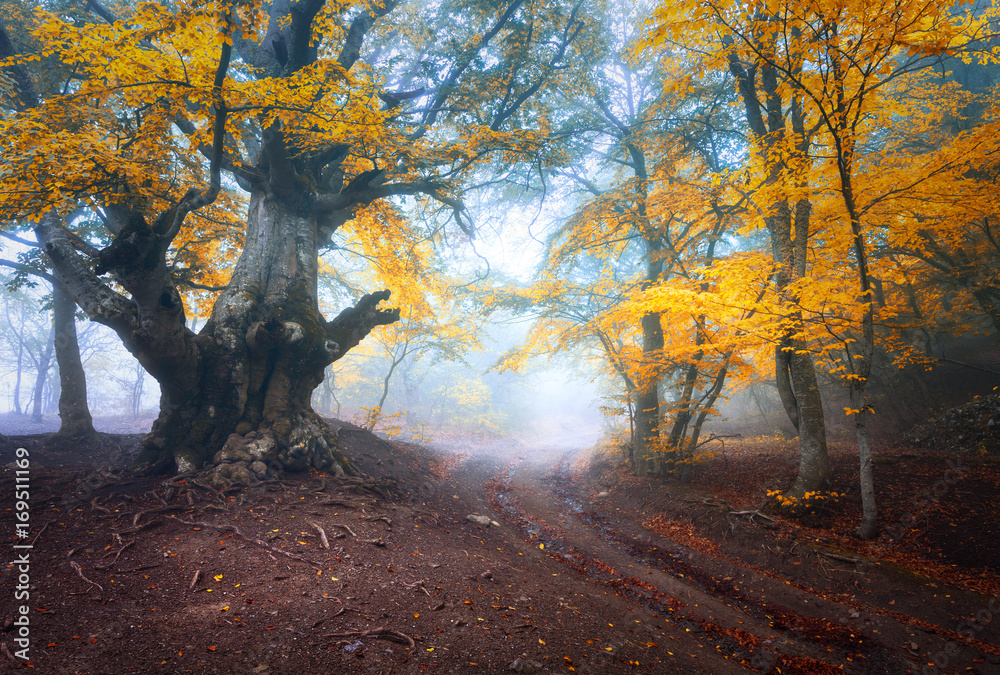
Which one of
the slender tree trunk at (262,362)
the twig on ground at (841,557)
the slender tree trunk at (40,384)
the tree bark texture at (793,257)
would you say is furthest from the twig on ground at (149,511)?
the slender tree trunk at (40,384)

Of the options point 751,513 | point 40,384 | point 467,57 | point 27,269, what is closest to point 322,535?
point 751,513

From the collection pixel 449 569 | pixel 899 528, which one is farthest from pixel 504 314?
pixel 899 528

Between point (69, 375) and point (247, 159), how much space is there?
700cm

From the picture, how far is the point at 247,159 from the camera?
8656mm

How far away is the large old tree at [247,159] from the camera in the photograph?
4758 millimetres

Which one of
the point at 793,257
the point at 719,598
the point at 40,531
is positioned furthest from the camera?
the point at 793,257

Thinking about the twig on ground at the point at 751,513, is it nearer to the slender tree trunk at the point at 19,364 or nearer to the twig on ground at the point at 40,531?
the twig on ground at the point at 40,531

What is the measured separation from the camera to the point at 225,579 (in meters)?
3.21

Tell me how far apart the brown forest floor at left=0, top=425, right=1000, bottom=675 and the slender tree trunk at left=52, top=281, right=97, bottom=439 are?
1.16 meters

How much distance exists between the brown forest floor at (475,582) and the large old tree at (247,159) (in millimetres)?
1705

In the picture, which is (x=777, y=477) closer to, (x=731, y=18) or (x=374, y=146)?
(x=731, y=18)

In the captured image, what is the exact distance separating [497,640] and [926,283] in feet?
50.7

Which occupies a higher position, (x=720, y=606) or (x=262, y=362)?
(x=262, y=362)

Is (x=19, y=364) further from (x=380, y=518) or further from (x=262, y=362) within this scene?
(x=380, y=518)
